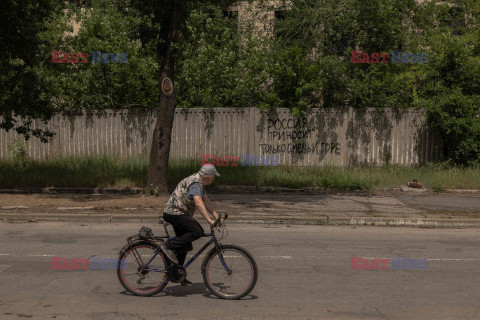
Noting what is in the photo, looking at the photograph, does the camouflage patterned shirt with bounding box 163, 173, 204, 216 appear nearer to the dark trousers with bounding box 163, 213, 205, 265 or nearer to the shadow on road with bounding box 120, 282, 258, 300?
the dark trousers with bounding box 163, 213, 205, 265

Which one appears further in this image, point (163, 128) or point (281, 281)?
point (163, 128)

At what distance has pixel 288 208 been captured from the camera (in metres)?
13.1

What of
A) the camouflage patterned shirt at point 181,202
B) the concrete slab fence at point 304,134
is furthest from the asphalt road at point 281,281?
the concrete slab fence at point 304,134

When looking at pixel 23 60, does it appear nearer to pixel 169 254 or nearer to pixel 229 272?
pixel 169 254

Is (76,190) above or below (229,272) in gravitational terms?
below

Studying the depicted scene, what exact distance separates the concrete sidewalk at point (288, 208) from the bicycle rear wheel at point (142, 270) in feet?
17.3

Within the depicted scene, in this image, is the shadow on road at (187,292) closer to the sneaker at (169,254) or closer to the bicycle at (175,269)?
the bicycle at (175,269)

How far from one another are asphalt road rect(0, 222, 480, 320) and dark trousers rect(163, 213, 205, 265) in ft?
1.98

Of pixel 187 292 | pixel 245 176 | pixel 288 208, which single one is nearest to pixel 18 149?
pixel 245 176

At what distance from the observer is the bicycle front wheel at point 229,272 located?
632 centimetres

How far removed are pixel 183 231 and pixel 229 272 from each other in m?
0.72

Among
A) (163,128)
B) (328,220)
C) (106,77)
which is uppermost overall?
(106,77)

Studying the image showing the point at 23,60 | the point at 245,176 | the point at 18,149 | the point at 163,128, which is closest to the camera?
the point at 163,128

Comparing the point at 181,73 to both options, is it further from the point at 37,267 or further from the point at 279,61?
the point at 37,267
